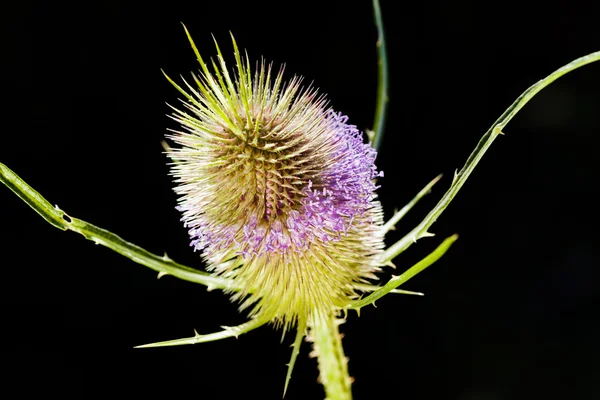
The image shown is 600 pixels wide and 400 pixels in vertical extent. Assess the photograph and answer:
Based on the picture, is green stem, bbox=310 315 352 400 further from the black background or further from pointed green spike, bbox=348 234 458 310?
the black background

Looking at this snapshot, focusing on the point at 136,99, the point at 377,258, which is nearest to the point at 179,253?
the point at 136,99

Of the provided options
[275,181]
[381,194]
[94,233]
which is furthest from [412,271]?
[381,194]

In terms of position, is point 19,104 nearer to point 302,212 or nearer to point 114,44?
point 114,44

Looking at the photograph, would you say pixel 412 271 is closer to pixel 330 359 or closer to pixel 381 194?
pixel 330 359

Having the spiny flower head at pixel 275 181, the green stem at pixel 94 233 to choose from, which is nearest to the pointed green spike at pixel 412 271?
the spiny flower head at pixel 275 181

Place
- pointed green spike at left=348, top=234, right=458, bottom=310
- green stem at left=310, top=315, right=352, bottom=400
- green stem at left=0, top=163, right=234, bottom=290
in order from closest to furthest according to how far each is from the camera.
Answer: pointed green spike at left=348, top=234, right=458, bottom=310 → green stem at left=0, top=163, right=234, bottom=290 → green stem at left=310, top=315, right=352, bottom=400

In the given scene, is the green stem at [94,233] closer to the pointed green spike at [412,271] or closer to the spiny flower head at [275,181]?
the spiny flower head at [275,181]

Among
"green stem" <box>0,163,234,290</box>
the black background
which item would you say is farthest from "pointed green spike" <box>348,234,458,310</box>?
the black background
